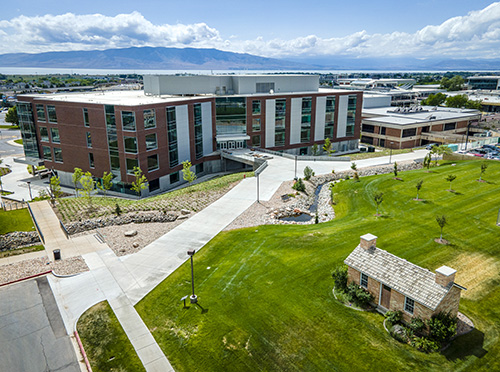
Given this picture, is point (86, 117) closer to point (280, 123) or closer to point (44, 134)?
point (44, 134)

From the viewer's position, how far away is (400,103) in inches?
5915

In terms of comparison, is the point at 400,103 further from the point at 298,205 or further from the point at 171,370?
the point at 171,370

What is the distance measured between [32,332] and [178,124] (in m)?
43.3

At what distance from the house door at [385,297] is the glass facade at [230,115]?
181 ft

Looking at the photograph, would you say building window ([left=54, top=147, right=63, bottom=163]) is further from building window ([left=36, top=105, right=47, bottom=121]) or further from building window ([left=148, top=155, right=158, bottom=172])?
building window ([left=148, top=155, right=158, bottom=172])

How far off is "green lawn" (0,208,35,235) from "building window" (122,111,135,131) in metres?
18.0

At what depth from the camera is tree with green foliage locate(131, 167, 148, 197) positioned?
172ft

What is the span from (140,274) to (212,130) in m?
45.6

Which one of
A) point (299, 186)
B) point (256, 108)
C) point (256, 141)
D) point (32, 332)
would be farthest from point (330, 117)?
point (32, 332)

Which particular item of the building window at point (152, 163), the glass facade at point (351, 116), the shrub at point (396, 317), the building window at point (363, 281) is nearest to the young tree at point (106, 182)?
the building window at point (152, 163)

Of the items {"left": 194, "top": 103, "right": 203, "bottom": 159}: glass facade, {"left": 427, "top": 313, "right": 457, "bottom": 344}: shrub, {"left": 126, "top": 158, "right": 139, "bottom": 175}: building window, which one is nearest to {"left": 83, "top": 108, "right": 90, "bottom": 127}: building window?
{"left": 126, "top": 158, "right": 139, "bottom": 175}: building window

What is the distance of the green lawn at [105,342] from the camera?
19156 mm

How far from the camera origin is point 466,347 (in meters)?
19.1

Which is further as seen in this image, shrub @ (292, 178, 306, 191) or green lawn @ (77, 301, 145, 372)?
shrub @ (292, 178, 306, 191)
